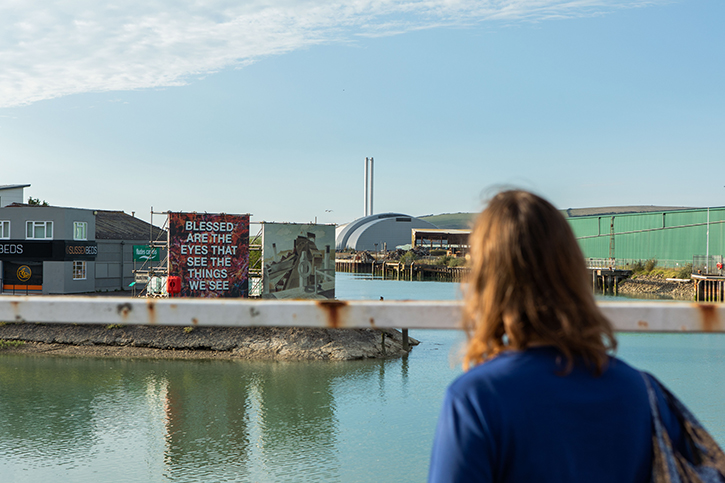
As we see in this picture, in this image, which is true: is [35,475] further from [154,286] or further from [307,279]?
[307,279]

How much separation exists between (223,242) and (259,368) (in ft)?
25.2

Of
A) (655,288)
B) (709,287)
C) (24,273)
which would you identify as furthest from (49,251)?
(655,288)

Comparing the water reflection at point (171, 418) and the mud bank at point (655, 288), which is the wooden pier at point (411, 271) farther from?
the water reflection at point (171, 418)

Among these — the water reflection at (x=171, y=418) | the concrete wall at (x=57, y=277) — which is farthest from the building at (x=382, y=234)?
the water reflection at (x=171, y=418)

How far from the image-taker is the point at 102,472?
1770 centimetres

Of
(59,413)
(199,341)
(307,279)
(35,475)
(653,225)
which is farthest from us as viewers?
(653,225)

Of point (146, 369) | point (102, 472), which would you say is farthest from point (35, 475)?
point (146, 369)

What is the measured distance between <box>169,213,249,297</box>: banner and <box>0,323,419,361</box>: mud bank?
7.65 feet

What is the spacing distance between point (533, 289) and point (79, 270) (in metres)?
45.3

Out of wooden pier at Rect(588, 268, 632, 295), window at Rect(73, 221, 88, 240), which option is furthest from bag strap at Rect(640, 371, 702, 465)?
wooden pier at Rect(588, 268, 632, 295)

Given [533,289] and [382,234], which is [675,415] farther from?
[382,234]

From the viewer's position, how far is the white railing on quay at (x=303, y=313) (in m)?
2.12

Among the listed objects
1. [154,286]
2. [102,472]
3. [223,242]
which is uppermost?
[223,242]

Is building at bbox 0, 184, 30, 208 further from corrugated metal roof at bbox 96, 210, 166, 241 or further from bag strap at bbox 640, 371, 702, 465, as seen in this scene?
bag strap at bbox 640, 371, 702, 465
